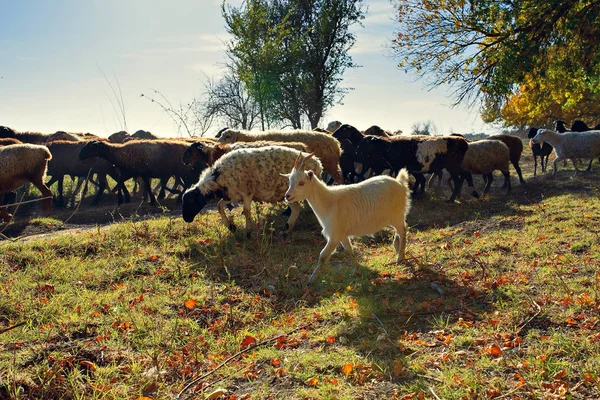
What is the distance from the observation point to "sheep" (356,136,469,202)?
544 inches

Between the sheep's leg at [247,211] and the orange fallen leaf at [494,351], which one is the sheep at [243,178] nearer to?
the sheep's leg at [247,211]

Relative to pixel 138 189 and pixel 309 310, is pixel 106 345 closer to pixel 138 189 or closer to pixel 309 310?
pixel 309 310

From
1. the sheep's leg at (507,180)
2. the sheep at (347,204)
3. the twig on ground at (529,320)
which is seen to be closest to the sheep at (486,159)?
the sheep's leg at (507,180)

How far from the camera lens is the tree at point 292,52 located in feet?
83.9

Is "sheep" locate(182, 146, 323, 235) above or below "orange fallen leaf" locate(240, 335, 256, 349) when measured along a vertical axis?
above

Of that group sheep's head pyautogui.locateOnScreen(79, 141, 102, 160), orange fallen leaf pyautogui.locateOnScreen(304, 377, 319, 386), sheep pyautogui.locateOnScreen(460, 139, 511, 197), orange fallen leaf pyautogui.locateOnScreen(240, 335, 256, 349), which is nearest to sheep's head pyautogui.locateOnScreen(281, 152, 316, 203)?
orange fallen leaf pyautogui.locateOnScreen(240, 335, 256, 349)

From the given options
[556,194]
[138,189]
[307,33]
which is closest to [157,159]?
[138,189]

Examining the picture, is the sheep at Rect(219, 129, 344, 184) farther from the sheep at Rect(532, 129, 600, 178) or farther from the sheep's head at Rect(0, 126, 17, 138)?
the sheep's head at Rect(0, 126, 17, 138)

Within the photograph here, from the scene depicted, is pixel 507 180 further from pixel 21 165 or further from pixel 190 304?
pixel 21 165

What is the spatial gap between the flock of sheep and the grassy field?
0.90 meters

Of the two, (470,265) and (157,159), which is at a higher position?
(157,159)

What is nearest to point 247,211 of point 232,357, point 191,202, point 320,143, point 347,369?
point 191,202

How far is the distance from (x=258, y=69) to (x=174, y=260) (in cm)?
1972

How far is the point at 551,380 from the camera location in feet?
12.7
